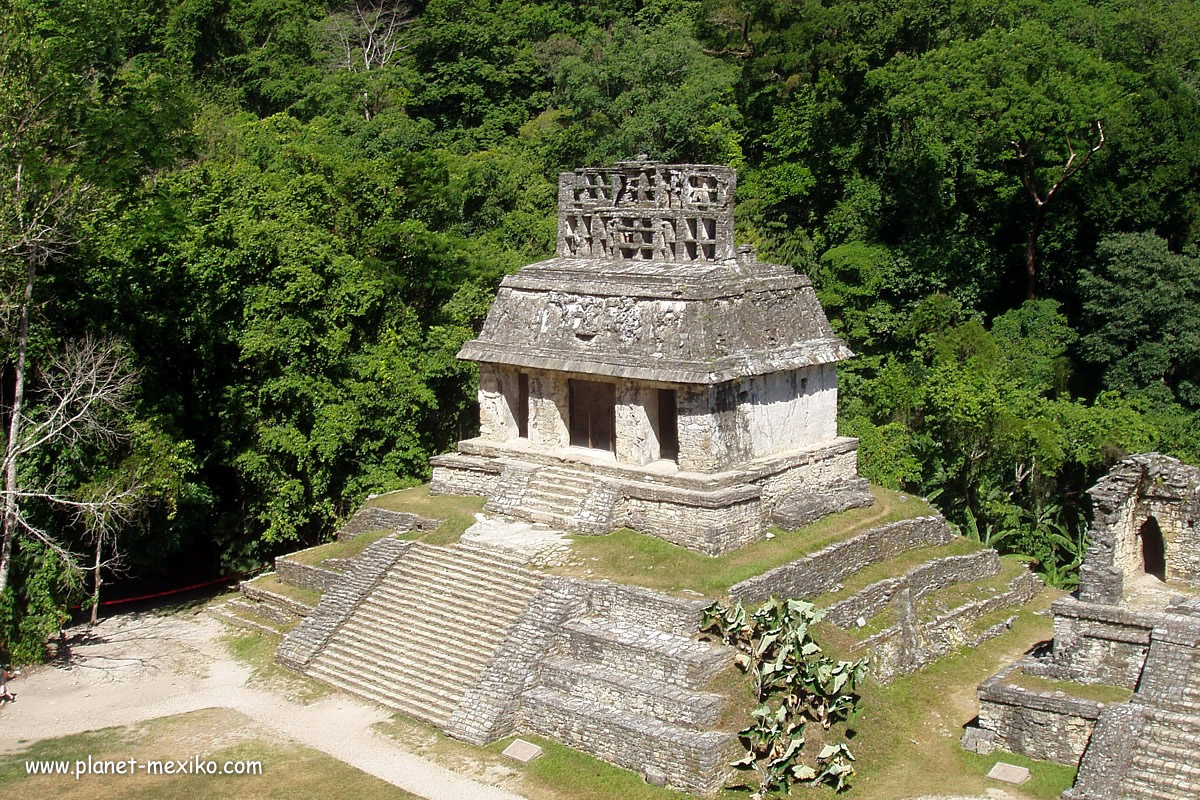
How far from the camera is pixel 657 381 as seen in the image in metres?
20.2

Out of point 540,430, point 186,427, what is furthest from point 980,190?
point 186,427

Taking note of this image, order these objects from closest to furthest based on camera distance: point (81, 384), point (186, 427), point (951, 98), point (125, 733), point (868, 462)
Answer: point (125, 733)
point (81, 384)
point (186, 427)
point (868, 462)
point (951, 98)

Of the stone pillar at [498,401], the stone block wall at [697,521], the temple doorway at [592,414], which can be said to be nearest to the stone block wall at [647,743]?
the stone block wall at [697,521]

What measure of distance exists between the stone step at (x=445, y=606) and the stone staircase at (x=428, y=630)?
1cm

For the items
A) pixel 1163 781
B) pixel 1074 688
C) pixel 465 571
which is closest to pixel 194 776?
pixel 465 571

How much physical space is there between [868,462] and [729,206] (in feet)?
24.7

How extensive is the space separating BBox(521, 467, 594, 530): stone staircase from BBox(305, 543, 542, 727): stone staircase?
4.24 feet

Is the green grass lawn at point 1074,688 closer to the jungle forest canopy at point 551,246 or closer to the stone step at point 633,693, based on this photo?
the stone step at point 633,693

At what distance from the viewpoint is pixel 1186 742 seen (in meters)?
15.2

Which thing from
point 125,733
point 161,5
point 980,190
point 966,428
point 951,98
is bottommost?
point 125,733

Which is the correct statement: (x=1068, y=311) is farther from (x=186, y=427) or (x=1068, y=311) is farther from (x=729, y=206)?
(x=186, y=427)

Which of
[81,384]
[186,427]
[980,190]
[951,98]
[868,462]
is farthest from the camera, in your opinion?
[980,190]

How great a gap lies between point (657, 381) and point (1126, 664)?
754 centimetres

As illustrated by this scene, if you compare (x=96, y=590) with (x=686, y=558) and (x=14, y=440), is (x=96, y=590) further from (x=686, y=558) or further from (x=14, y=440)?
(x=686, y=558)
